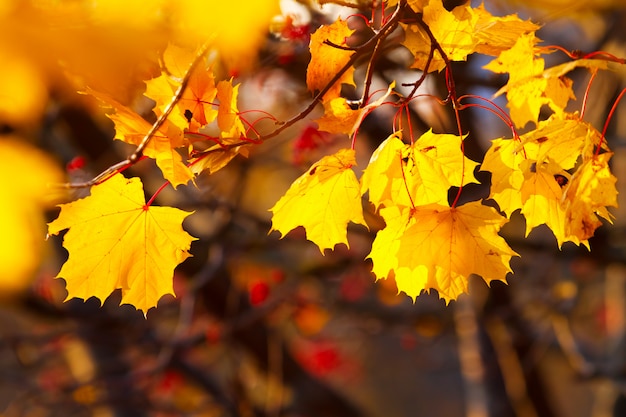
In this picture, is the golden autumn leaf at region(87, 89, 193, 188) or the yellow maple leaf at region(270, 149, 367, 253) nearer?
the golden autumn leaf at region(87, 89, 193, 188)

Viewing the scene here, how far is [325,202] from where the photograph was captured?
1.18 meters

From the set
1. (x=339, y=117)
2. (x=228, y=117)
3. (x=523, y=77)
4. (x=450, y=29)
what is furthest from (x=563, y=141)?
(x=228, y=117)

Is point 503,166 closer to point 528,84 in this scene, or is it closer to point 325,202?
point 528,84

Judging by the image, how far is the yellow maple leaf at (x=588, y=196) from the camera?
109 centimetres

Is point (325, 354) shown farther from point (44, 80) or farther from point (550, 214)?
point (44, 80)

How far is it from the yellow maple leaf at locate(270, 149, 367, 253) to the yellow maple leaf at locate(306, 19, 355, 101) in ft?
0.41

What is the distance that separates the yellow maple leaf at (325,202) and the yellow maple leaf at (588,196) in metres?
0.35

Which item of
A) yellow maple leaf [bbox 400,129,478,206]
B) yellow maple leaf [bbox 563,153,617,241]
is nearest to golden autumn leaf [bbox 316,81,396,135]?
yellow maple leaf [bbox 400,129,478,206]

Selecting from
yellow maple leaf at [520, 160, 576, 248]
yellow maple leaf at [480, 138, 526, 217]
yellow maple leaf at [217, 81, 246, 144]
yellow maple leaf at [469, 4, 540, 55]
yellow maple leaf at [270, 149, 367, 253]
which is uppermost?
yellow maple leaf at [217, 81, 246, 144]

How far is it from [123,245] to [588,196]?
0.80m

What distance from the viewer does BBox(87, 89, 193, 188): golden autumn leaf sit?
40.4 inches

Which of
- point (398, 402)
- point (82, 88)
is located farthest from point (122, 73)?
point (398, 402)

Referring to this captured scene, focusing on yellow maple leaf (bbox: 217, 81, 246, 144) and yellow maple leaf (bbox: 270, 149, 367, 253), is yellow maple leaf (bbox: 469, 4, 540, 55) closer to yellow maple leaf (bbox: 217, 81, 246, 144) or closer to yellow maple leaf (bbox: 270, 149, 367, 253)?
yellow maple leaf (bbox: 270, 149, 367, 253)

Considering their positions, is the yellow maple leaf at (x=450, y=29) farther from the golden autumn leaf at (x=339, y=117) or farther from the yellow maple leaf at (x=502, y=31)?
the golden autumn leaf at (x=339, y=117)
